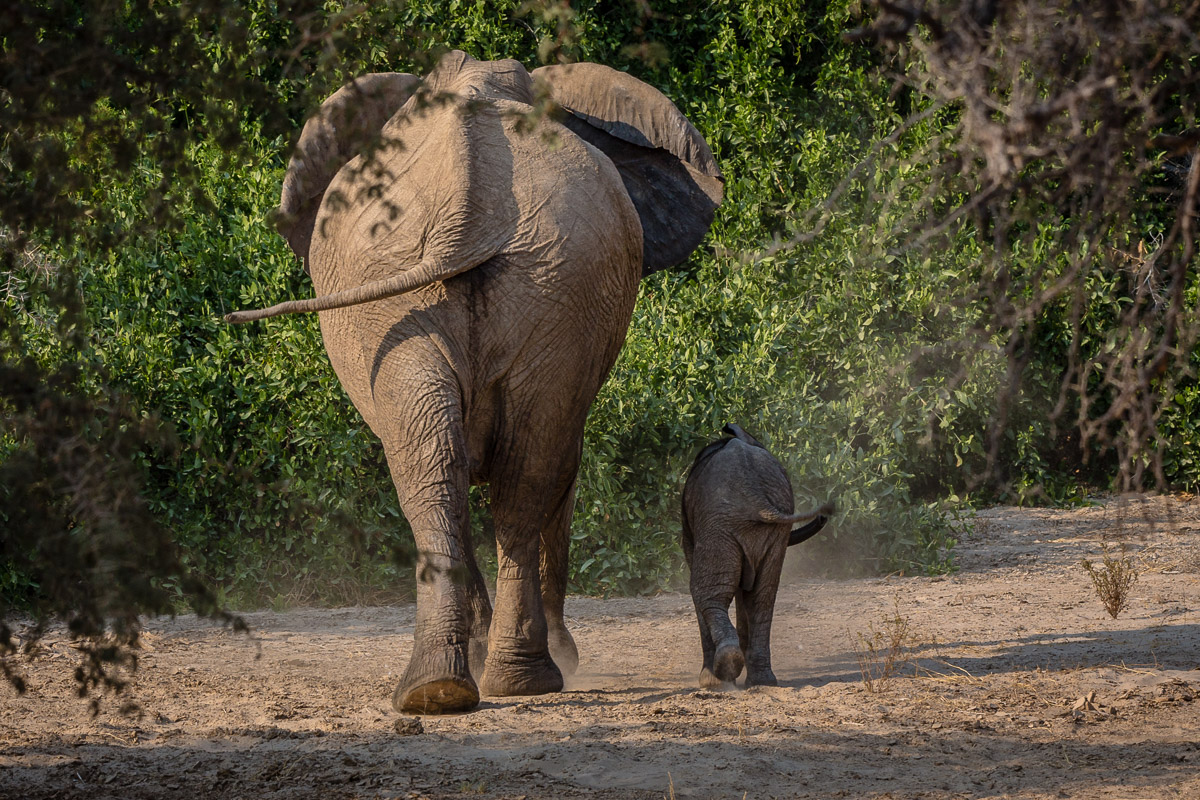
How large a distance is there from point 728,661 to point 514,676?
2.85 feet

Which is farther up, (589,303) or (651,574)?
(589,303)

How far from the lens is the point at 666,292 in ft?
33.3

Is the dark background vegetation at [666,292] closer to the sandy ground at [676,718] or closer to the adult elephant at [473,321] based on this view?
the adult elephant at [473,321]

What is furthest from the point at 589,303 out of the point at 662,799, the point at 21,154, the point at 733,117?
the point at 733,117

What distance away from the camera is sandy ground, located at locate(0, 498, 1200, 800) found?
4078 mm

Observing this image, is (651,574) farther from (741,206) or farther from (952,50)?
(952,50)

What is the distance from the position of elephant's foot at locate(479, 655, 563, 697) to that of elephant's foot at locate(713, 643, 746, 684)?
72 centimetres

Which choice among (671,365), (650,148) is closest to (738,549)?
(650,148)

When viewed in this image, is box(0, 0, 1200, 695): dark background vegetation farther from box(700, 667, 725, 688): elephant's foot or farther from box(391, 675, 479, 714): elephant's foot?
box(700, 667, 725, 688): elephant's foot

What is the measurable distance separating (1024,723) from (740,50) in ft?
25.3

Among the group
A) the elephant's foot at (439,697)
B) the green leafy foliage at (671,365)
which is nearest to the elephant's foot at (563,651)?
the elephant's foot at (439,697)

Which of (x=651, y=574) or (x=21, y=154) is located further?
(x=651, y=574)

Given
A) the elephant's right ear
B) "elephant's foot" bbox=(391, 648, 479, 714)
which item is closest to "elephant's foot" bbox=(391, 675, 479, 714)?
"elephant's foot" bbox=(391, 648, 479, 714)

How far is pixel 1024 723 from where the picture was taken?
4.75 metres
